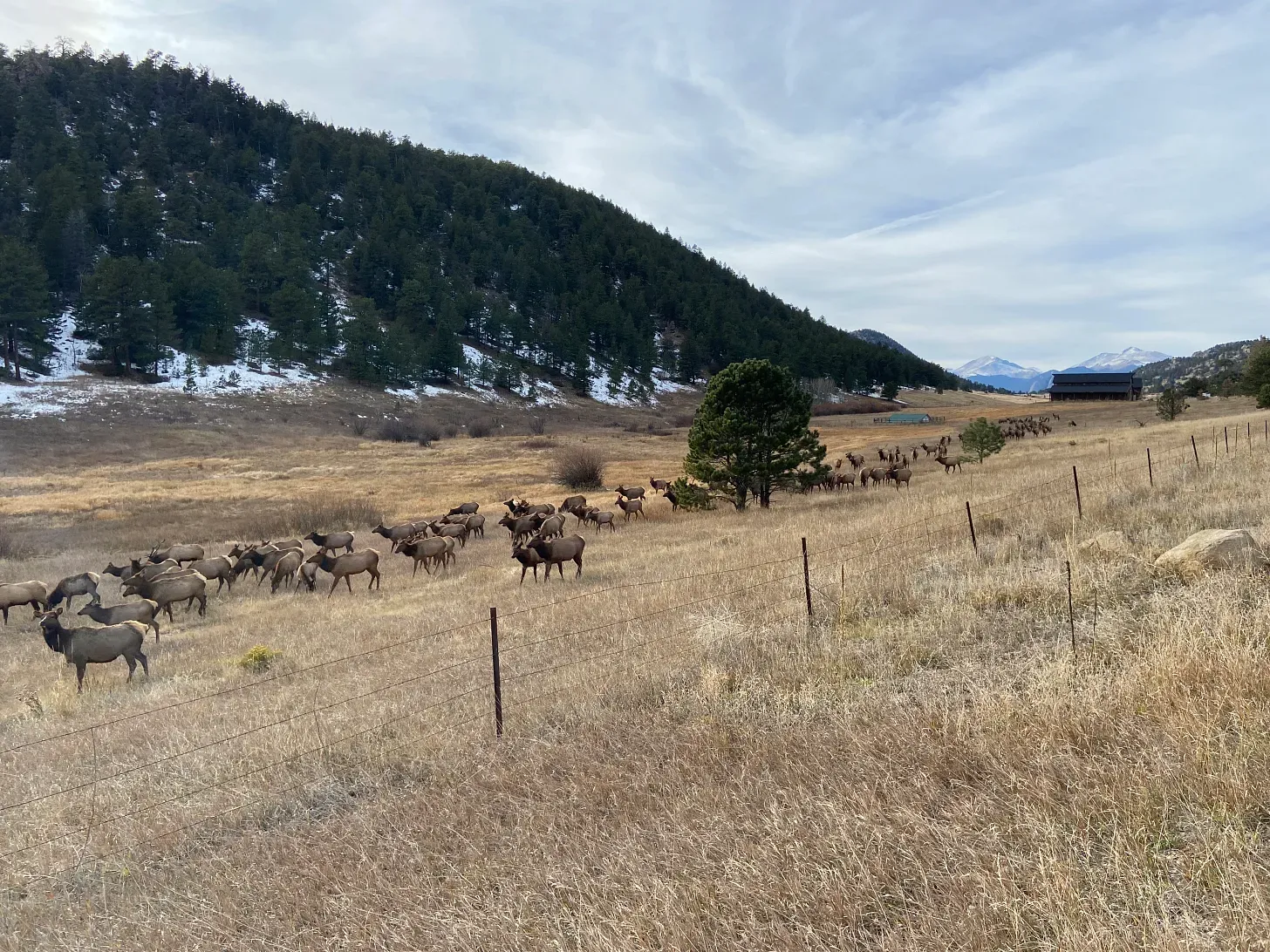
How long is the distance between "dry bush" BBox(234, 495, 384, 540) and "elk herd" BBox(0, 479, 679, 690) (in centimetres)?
272

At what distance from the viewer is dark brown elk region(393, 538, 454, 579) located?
1773 centimetres

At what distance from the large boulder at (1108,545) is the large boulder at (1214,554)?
0.76 metres

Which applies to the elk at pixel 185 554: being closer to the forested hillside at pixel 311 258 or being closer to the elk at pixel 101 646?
the elk at pixel 101 646

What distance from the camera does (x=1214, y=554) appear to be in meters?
7.27

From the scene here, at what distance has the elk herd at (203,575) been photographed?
10.8 m

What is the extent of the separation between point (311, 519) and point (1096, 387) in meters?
114

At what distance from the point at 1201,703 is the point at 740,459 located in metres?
20.7

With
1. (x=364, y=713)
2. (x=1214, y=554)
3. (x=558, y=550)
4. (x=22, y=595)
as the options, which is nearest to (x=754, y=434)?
(x=558, y=550)

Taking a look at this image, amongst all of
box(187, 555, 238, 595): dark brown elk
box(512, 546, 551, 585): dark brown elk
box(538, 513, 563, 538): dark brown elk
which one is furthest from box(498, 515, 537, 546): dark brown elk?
box(187, 555, 238, 595): dark brown elk

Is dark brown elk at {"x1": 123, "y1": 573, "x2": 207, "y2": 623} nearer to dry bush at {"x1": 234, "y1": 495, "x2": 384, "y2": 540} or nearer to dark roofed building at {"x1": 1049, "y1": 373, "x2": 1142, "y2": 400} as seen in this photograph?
dry bush at {"x1": 234, "y1": 495, "x2": 384, "y2": 540}

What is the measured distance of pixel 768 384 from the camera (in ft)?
79.4

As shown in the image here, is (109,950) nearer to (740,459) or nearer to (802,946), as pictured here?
(802,946)

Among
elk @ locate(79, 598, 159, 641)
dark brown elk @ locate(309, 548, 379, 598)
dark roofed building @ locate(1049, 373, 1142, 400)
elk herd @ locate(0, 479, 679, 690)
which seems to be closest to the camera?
elk herd @ locate(0, 479, 679, 690)

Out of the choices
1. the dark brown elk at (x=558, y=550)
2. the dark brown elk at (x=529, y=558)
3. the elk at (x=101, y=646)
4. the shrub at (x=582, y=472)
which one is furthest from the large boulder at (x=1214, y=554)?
the shrub at (x=582, y=472)
